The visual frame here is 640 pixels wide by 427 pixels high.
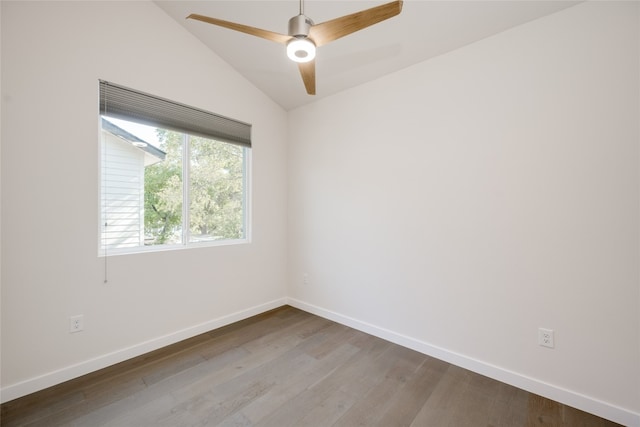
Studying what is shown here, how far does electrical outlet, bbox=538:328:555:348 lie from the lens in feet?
6.54

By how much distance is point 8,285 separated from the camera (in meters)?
1.93

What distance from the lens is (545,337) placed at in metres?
2.01

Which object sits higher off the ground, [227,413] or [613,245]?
[613,245]

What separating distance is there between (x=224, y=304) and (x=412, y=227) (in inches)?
85.2

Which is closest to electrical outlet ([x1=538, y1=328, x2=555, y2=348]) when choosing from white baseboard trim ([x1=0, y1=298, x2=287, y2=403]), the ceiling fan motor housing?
the ceiling fan motor housing

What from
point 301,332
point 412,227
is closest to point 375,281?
point 412,227

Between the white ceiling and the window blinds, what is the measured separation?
66 cm

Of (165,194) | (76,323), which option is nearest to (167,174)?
(165,194)

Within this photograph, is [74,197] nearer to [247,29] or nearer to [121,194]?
[121,194]

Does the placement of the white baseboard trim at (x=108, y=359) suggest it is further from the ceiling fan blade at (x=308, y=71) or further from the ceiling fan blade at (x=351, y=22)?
the ceiling fan blade at (x=351, y=22)

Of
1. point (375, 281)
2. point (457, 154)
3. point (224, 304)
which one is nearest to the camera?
point (457, 154)

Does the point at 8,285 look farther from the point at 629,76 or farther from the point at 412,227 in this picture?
the point at 629,76

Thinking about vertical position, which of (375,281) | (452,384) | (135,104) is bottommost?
(452,384)

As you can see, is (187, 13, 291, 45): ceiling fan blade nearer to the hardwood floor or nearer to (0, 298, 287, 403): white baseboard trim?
the hardwood floor
